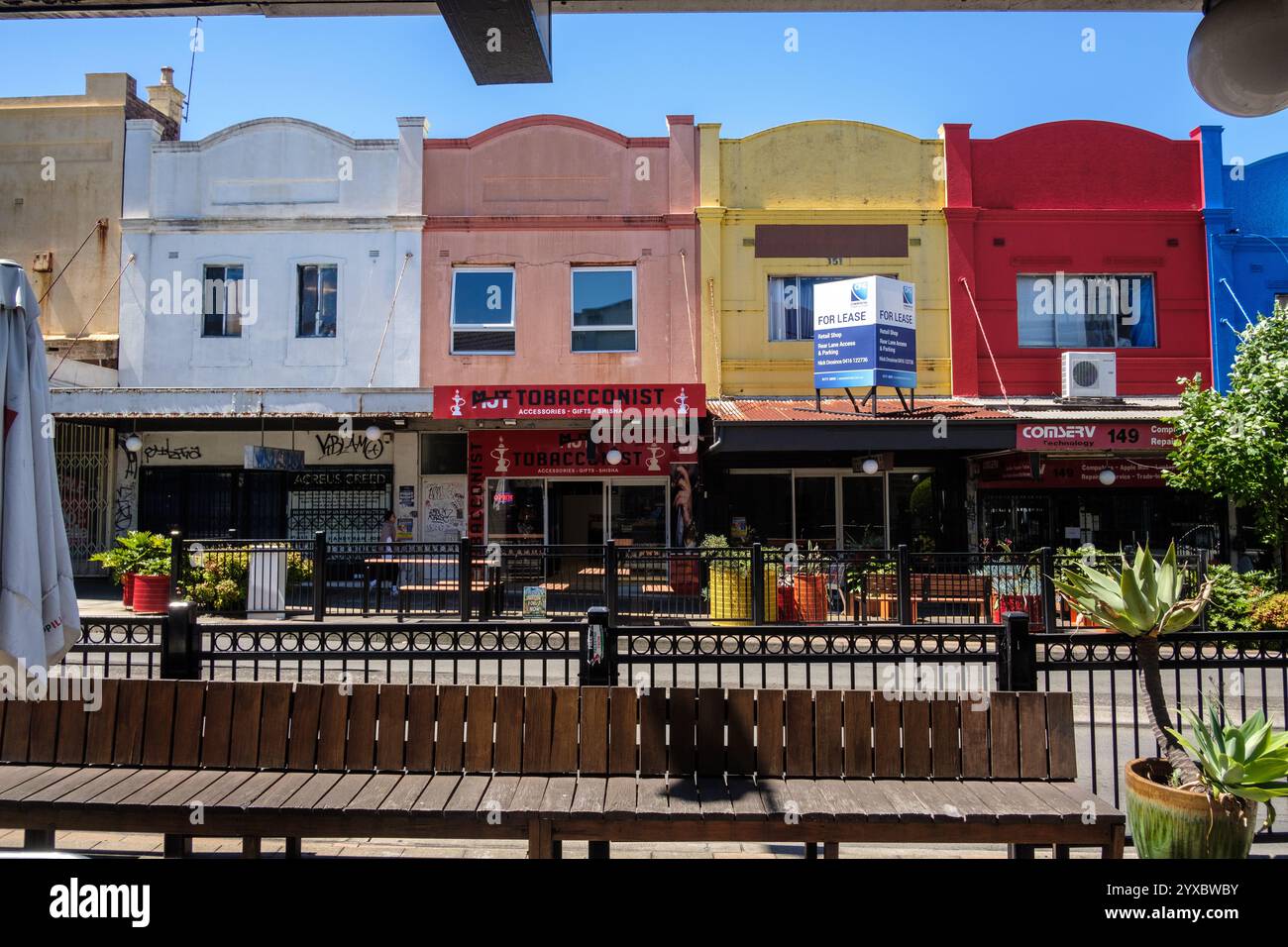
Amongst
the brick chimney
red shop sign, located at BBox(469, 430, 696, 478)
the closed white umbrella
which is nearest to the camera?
the closed white umbrella

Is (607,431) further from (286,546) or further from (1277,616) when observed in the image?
(1277,616)

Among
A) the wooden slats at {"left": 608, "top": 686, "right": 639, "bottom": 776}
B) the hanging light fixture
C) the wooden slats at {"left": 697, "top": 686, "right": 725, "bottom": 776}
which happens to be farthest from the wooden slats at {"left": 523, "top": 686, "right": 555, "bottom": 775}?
the hanging light fixture

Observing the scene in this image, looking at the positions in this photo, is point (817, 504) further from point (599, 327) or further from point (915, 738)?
point (915, 738)

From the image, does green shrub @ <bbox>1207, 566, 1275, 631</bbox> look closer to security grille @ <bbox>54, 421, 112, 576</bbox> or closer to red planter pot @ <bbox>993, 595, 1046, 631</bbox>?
red planter pot @ <bbox>993, 595, 1046, 631</bbox>

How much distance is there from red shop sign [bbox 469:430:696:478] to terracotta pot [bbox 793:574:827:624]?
4.79 metres

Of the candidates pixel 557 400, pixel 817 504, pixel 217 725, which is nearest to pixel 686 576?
pixel 557 400

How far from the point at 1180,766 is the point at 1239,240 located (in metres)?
17.2

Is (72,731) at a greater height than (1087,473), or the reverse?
(1087,473)

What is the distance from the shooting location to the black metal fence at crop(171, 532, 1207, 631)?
39.5 ft

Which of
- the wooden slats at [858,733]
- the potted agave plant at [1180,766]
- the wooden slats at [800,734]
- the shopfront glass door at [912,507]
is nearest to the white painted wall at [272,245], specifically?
the shopfront glass door at [912,507]

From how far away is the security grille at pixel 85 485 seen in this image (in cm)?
1748

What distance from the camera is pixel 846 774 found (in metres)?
4.34

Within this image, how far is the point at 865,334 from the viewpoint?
14844 millimetres
